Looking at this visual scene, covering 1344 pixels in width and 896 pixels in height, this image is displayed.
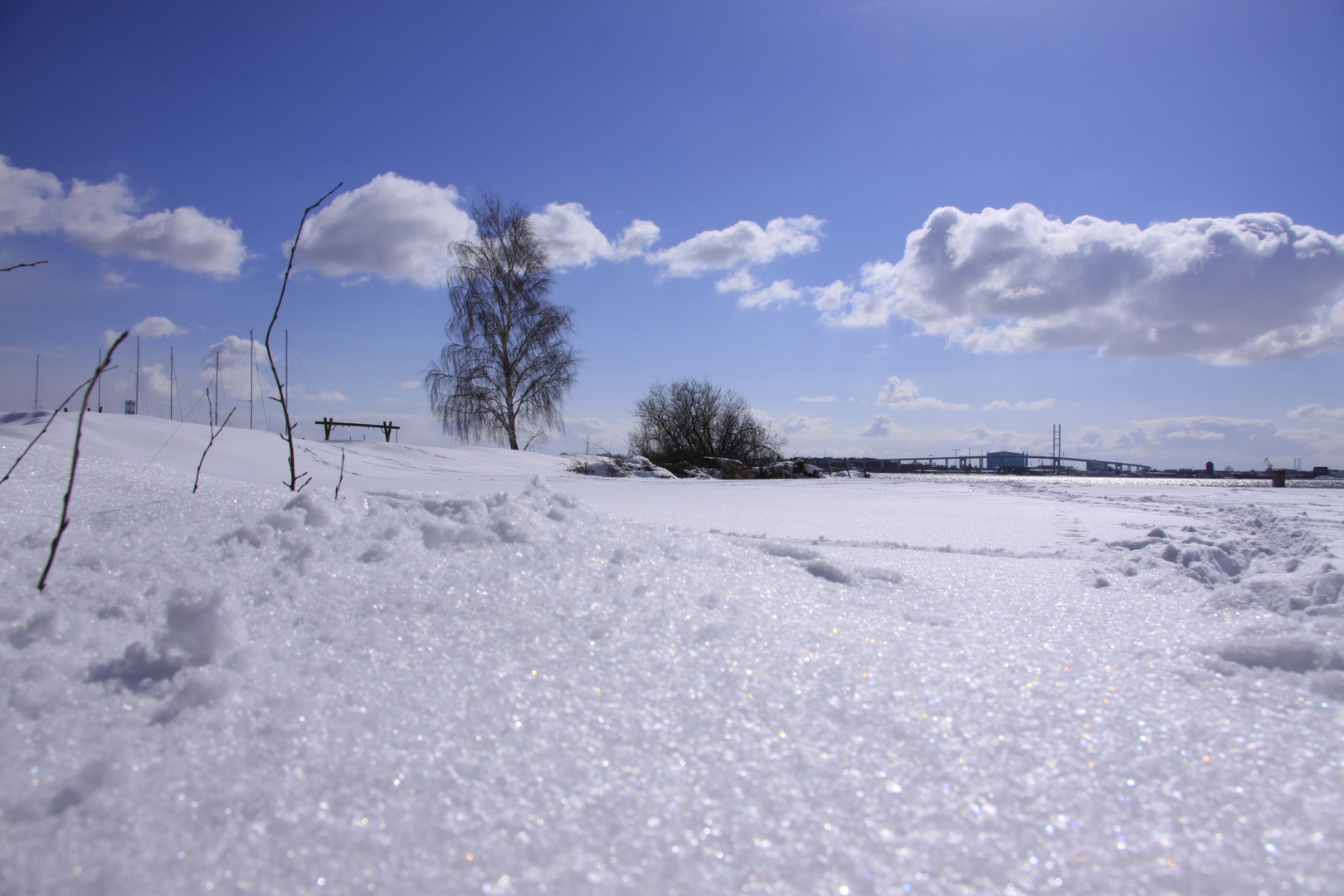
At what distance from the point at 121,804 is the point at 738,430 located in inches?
545

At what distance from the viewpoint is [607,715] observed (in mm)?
744

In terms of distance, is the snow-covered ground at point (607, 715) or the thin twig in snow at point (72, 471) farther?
the thin twig in snow at point (72, 471)

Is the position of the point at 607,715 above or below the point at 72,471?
below

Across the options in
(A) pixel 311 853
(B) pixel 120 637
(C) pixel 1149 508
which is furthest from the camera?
(C) pixel 1149 508

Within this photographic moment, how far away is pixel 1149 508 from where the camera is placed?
12.4 feet

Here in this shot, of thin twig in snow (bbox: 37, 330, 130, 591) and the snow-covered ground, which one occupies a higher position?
thin twig in snow (bbox: 37, 330, 130, 591)

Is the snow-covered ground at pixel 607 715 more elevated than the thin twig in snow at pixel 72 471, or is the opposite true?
the thin twig in snow at pixel 72 471

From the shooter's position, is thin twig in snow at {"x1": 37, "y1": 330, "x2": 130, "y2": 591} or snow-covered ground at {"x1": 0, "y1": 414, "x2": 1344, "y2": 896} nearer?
snow-covered ground at {"x1": 0, "y1": 414, "x2": 1344, "y2": 896}

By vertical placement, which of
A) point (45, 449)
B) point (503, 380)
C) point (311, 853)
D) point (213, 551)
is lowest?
point (311, 853)

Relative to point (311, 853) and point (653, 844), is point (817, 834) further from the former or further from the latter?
point (311, 853)

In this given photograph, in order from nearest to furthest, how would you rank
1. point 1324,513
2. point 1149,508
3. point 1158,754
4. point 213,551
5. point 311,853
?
point 311,853, point 1158,754, point 213,551, point 1324,513, point 1149,508

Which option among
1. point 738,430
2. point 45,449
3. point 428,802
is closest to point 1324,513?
point 428,802

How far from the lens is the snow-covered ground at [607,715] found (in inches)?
21.5

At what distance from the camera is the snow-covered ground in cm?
55
